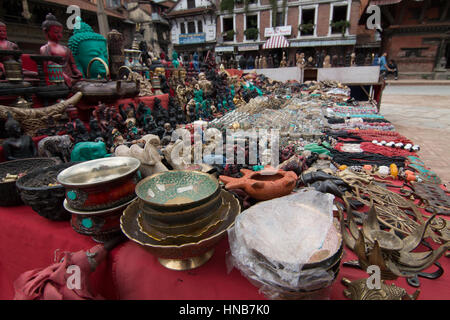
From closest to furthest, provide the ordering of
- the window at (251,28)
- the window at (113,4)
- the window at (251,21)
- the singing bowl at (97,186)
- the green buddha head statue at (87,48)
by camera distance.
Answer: the singing bowl at (97,186)
the green buddha head statue at (87,48)
the window at (113,4)
the window at (251,28)
the window at (251,21)

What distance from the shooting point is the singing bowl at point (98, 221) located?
1.12m

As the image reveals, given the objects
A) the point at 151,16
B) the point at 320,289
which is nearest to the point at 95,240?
the point at 320,289

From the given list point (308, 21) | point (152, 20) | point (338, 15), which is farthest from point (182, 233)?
point (152, 20)

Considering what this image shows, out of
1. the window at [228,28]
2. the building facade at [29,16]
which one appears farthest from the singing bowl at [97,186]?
the window at [228,28]

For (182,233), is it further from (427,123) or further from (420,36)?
(420,36)

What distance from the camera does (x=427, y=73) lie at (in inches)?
618

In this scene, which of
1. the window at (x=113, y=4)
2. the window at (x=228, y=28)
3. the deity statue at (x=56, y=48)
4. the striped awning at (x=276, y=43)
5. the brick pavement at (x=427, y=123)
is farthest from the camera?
the window at (x=228, y=28)

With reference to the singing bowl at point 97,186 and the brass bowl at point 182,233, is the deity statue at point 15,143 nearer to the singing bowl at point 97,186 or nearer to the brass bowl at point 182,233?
the singing bowl at point 97,186

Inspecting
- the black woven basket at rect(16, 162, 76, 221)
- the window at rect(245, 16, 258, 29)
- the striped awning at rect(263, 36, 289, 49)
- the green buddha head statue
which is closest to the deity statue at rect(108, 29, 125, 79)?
the green buddha head statue

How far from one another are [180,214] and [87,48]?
3.79 m

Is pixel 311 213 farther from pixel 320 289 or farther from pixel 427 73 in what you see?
pixel 427 73

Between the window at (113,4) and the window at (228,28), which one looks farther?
the window at (228,28)

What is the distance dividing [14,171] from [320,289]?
2.03 meters

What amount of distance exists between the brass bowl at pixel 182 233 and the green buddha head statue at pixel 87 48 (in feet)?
10.8
